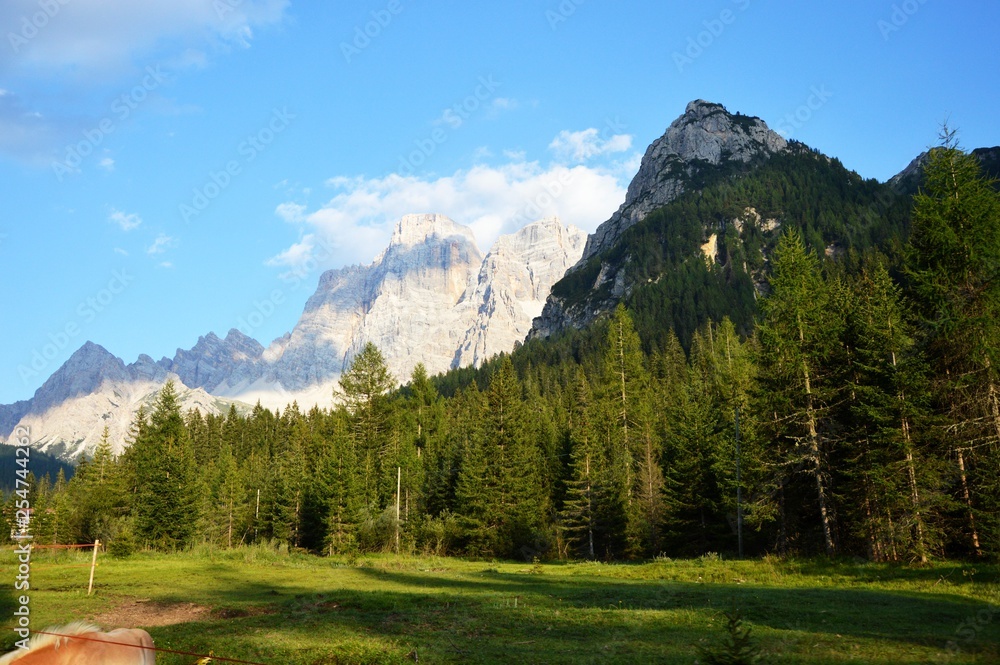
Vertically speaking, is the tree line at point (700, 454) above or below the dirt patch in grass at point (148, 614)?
above

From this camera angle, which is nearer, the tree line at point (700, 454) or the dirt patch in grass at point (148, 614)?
the dirt patch in grass at point (148, 614)

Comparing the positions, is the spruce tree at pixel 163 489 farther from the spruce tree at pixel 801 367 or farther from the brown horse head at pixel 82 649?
the brown horse head at pixel 82 649

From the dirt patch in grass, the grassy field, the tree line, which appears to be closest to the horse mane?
the grassy field

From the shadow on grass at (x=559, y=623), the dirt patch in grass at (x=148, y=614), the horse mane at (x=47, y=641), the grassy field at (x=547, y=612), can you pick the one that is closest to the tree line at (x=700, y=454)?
the grassy field at (x=547, y=612)

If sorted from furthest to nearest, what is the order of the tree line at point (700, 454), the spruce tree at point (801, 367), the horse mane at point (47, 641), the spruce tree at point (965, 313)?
the spruce tree at point (801, 367) → the tree line at point (700, 454) → the spruce tree at point (965, 313) → the horse mane at point (47, 641)

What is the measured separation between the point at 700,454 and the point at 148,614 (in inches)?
1643

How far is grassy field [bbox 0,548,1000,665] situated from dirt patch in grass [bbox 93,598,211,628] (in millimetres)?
75

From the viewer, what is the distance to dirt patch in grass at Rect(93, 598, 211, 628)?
1714cm

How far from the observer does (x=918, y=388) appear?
98.5 feet

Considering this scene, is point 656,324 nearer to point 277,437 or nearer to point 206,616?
point 277,437

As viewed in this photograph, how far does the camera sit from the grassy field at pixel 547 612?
1354 cm

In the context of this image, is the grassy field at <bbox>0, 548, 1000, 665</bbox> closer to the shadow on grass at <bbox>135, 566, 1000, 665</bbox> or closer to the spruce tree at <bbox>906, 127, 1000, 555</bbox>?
the shadow on grass at <bbox>135, 566, 1000, 665</bbox>

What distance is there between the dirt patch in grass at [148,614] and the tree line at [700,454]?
23272 millimetres

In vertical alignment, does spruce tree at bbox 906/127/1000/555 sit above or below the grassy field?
above
